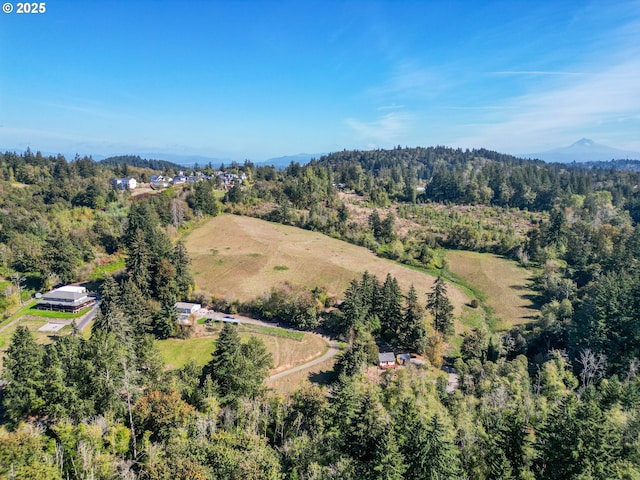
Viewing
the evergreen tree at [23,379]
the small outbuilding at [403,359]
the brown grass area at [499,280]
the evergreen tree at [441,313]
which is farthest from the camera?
the brown grass area at [499,280]

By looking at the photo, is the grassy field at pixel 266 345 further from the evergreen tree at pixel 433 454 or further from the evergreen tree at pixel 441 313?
the evergreen tree at pixel 433 454

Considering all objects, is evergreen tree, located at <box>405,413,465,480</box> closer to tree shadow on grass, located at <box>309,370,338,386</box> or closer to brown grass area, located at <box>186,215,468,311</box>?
tree shadow on grass, located at <box>309,370,338,386</box>

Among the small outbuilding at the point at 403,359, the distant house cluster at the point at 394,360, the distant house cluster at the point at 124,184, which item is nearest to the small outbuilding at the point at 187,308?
the distant house cluster at the point at 394,360

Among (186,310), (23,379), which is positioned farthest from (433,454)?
(186,310)

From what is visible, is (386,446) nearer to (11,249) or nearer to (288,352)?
(288,352)

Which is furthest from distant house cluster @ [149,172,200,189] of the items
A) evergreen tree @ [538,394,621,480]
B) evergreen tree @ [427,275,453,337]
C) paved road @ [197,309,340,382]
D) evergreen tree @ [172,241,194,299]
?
evergreen tree @ [538,394,621,480]

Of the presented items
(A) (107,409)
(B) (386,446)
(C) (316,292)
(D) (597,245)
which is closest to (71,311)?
(A) (107,409)
